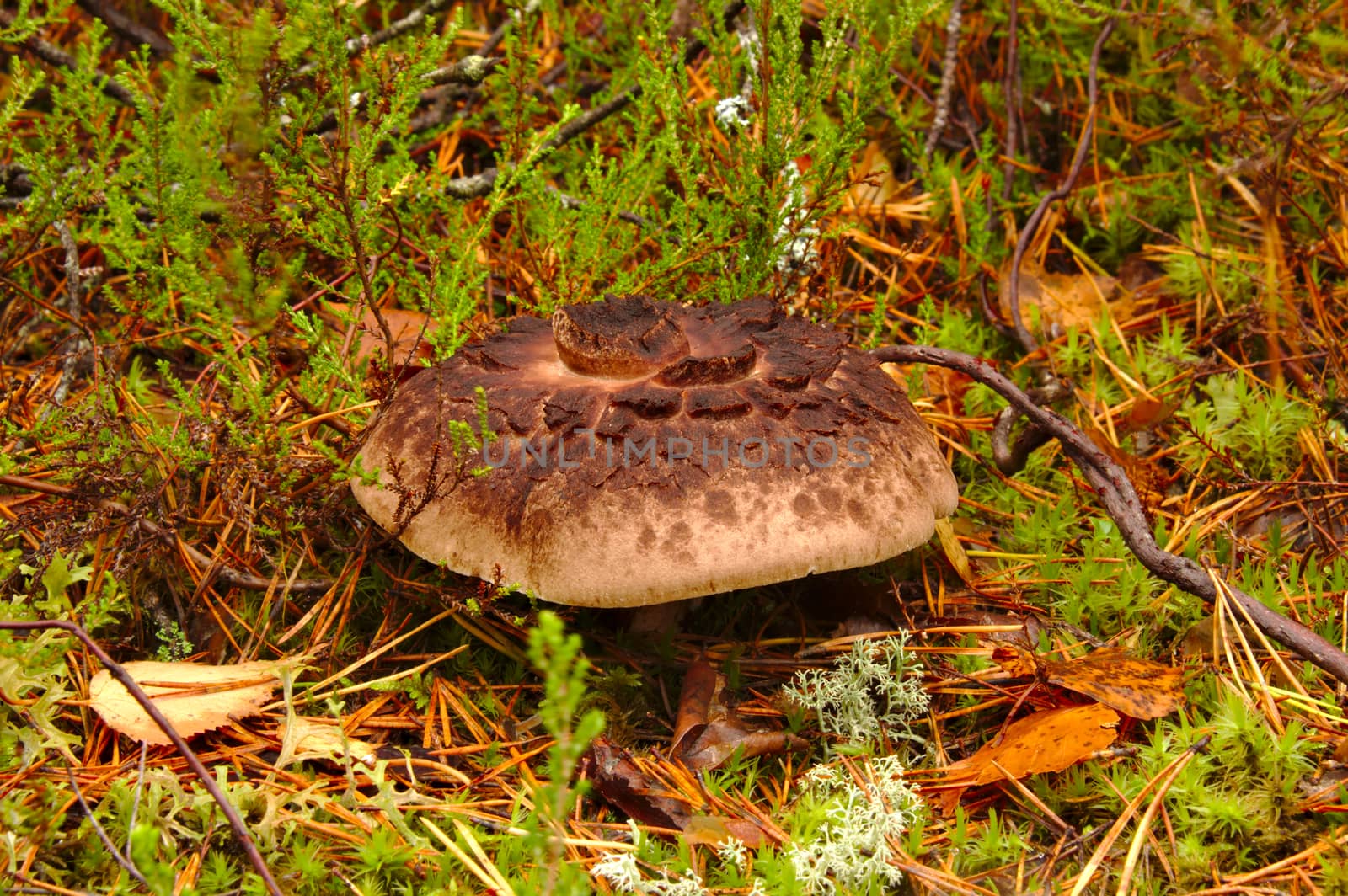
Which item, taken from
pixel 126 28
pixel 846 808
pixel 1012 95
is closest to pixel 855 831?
pixel 846 808

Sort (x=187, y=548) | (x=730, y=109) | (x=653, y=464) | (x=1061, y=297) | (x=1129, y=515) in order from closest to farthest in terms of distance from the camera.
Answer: (x=653, y=464) < (x=1129, y=515) < (x=187, y=548) < (x=730, y=109) < (x=1061, y=297)

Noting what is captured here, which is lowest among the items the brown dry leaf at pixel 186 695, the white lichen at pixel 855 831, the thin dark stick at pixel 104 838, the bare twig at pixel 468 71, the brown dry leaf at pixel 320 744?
the white lichen at pixel 855 831

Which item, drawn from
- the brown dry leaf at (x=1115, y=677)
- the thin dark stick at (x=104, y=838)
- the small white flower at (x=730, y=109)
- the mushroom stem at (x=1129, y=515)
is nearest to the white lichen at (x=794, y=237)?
the small white flower at (x=730, y=109)

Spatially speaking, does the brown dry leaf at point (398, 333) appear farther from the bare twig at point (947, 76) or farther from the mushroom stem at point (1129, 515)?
the bare twig at point (947, 76)

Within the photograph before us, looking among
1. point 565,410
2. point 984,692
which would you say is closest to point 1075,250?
point 984,692

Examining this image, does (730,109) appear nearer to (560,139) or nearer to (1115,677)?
(560,139)

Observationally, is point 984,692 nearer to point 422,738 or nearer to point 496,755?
point 496,755

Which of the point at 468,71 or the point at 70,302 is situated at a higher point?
the point at 468,71
